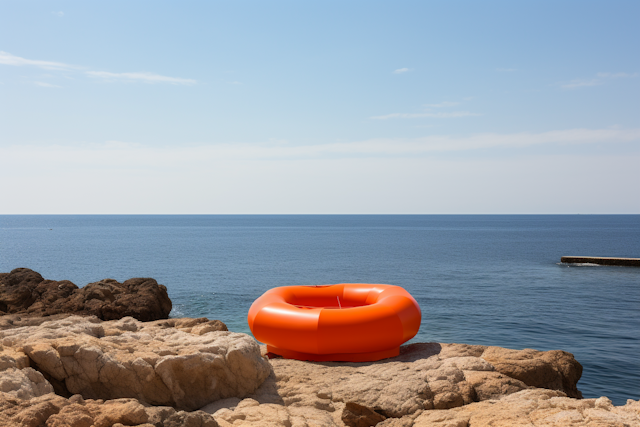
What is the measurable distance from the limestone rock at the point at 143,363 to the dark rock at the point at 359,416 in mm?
1254

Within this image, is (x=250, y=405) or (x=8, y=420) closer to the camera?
(x=8, y=420)

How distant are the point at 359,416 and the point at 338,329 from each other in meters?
2.09

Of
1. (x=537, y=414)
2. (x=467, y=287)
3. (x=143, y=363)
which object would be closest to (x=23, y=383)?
(x=143, y=363)

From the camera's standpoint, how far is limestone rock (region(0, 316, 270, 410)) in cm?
442

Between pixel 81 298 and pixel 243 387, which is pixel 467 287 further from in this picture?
pixel 243 387

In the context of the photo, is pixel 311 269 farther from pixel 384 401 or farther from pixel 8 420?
pixel 8 420

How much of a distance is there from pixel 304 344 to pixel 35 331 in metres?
3.52

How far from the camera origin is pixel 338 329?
259 inches

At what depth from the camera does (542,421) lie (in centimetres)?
360

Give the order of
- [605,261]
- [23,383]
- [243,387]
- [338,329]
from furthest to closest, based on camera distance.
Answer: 1. [605,261]
2. [338,329]
3. [243,387]
4. [23,383]

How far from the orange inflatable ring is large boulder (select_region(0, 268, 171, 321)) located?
364 cm

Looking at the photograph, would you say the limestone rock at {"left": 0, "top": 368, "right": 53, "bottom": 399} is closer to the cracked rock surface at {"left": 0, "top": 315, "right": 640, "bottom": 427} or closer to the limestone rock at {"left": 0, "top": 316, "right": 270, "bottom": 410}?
the cracked rock surface at {"left": 0, "top": 315, "right": 640, "bottom": 427}

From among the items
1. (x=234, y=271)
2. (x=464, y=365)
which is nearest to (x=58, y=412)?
(x=464, y=365)

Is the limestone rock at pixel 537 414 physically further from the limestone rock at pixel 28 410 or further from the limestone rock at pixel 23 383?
the limestone rock at pixel 23 383
